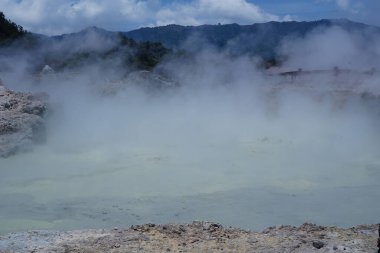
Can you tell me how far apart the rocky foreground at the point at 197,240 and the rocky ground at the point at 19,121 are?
369cm

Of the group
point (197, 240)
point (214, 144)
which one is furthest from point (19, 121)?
point (197, 240)

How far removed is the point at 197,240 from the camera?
4.15m

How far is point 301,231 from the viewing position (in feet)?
14.2

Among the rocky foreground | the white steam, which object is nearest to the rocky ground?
the white steam

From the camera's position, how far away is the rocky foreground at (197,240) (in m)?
3.96

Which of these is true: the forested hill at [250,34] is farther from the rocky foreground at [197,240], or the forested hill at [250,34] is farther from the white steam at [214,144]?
the rocky foreground at [197,240]

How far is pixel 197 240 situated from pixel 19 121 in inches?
200

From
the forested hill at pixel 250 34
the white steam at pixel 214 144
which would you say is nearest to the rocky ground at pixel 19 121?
the white steam at pixel 214 144

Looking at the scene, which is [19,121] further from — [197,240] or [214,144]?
[197,240]

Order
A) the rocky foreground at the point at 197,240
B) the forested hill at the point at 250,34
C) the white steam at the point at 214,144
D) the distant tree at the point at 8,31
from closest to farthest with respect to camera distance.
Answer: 1. the rocky foreground at the point at 197,240
2. the white steam at the point at 214,144
3. the forested hill at the point at 250,34
4. the distant tree at the point at 8,31

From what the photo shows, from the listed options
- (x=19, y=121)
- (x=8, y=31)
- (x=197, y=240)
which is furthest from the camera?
(x=8, y=31)

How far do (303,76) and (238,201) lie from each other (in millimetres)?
6845

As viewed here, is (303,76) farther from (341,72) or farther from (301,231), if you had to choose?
(301,231)

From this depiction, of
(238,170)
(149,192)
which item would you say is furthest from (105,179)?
(238,170)
